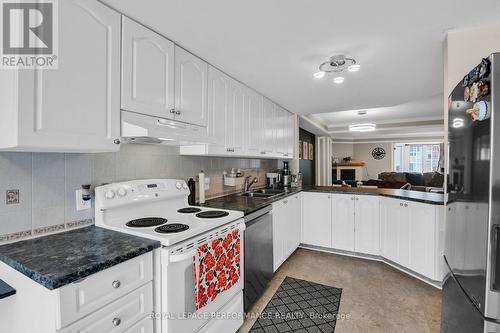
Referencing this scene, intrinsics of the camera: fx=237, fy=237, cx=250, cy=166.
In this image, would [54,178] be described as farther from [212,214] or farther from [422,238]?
[422,238]

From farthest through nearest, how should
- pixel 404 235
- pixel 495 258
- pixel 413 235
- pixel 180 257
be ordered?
pixel 404 235, pixel 413 235, pixel 180 257, pixel 495 258

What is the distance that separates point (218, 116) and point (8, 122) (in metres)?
1.44

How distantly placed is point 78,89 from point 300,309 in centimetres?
234

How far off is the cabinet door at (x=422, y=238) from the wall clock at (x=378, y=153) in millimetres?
8068

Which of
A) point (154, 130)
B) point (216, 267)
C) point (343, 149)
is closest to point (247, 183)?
point (216, 267)

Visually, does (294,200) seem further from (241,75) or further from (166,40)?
(166,40)

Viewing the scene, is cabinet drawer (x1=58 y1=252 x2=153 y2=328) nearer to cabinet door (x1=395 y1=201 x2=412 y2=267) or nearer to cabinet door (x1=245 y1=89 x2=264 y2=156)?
cabinet door (x1=245 y1=89 x2=264 y2=156)

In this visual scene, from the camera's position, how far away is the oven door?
4.12 feet

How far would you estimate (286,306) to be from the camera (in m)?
2.19

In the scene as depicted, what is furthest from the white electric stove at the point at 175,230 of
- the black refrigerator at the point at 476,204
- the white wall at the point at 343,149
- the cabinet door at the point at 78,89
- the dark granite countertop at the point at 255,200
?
the white wall at the point at 343,149

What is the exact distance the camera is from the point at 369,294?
2.40 metres

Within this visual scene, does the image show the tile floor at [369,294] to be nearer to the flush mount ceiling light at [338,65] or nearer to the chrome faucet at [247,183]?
the chrome faucet at [247,183]

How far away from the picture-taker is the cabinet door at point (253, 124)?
2711 mm

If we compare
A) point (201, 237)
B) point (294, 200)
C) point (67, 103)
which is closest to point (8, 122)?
point (67, 103)
